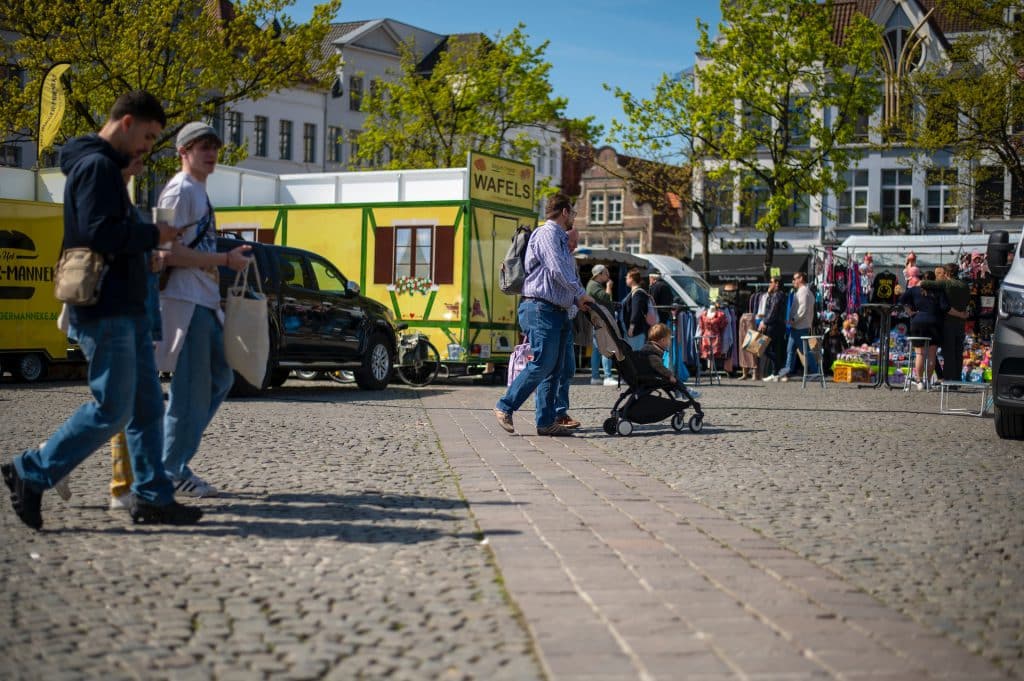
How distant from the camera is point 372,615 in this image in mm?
4508

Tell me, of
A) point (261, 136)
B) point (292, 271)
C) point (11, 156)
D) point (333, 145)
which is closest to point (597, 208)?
point (333, 145)

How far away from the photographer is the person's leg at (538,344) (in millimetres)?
10711

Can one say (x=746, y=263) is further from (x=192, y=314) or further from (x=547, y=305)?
(x=192, y=314)

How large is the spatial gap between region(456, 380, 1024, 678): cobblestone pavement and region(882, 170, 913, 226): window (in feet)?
139

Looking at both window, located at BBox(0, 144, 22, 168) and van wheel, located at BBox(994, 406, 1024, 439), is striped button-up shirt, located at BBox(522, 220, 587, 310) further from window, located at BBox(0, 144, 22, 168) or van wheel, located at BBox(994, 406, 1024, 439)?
window, located at BBox(0, 144, 22, 168)

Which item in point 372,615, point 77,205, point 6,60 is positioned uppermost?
point 6,60

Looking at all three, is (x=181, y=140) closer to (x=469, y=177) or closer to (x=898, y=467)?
(x=898, y=467)

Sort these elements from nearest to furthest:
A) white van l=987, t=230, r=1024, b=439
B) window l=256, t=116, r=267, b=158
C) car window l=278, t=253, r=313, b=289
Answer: white van l=987, t=230, r=1024, b=439, car window l=278, t=253, r=313, b=289, window l=256, t=116, r=267, b=158

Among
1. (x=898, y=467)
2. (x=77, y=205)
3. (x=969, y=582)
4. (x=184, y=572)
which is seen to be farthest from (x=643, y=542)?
(x=898, y=467)

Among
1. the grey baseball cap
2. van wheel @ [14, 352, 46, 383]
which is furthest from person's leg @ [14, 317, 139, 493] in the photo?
van wheel @ [14, 352, 46, 383]

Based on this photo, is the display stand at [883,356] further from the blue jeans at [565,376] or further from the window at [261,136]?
the window at [261,136]

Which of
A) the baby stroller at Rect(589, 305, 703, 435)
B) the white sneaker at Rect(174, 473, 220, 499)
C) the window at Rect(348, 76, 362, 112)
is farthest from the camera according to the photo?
the window at Rect(348, 76, 362, 112)

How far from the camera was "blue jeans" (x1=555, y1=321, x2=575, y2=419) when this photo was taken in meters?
11.1

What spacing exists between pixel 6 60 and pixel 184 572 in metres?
27.4
